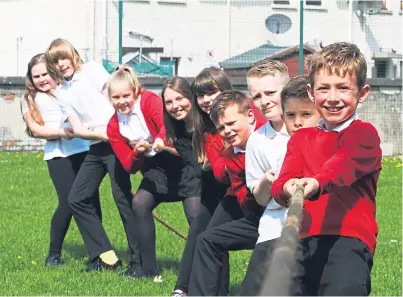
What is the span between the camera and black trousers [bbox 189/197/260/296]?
579 cm

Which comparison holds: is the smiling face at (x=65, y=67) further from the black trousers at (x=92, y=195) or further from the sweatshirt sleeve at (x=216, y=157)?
the sweatshirt sleeve at (x=216, y=157)

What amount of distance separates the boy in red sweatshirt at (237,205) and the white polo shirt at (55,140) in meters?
2.57

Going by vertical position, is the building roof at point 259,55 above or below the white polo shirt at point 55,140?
above

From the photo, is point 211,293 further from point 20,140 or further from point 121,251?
point 20,140

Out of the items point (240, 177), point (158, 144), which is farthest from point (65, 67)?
point (240, 177)

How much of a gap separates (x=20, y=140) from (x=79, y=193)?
1092cm

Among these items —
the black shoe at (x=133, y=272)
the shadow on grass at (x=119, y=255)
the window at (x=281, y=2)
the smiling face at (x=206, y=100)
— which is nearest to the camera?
the smiling face at (x=206, y=100)

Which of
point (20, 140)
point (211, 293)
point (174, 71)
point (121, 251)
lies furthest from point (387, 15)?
point (211, 293)

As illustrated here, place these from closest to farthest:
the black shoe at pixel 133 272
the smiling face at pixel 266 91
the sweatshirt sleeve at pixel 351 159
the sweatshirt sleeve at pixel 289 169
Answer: the sweatshirt sleeve at pixel 351 159, the sweatshirt sleeve at pixel 289 169, the smiling face at pixel 266 91, the black shoe at pixel 133 272

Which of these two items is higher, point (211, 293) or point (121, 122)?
point (121, 122)

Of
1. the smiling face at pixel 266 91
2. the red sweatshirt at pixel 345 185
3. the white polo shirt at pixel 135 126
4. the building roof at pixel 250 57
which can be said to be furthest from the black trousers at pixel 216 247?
the building roof at pixel 250 57

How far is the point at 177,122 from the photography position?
6.96 m

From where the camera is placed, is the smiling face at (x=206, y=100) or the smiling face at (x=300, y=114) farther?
the smiling face at (x=206, y=100)

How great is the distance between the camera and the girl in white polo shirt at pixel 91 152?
780 cm
